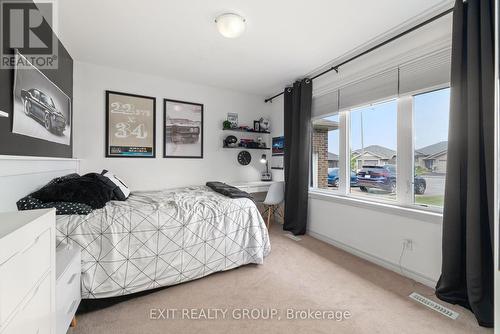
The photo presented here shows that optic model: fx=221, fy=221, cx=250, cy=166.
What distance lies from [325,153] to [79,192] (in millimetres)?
3066

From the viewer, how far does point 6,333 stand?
671 mm

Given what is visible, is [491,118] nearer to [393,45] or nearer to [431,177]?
[431,177]

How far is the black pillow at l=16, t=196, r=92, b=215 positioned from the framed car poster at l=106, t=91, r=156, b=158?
1513mm

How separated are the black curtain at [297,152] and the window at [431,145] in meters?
1.36

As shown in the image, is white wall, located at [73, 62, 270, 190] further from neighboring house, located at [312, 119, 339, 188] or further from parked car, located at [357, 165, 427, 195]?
parked car, located at [357, 165, 427, 195]

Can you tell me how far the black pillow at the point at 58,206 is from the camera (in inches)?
63.5

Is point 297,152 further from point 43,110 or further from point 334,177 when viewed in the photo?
point 43,110

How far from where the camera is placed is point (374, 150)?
2.69 m

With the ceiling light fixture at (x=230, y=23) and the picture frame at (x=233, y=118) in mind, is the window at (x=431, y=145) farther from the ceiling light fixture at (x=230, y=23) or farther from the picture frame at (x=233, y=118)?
the picture frame at (x=233, y=118)

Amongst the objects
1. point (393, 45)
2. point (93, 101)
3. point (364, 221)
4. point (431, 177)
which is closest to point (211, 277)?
point (364, 221)

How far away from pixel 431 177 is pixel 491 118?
0.78 m

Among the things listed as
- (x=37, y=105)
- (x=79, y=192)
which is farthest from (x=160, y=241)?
(x=37, y=105)

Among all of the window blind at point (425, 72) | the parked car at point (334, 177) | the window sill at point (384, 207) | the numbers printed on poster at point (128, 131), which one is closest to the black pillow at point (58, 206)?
the numbers printed on poster at point (128, 131)

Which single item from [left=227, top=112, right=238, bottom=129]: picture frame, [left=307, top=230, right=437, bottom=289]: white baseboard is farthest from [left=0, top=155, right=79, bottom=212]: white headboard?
[left=307, top=230, right=437, bottom=289]: white baseboard
